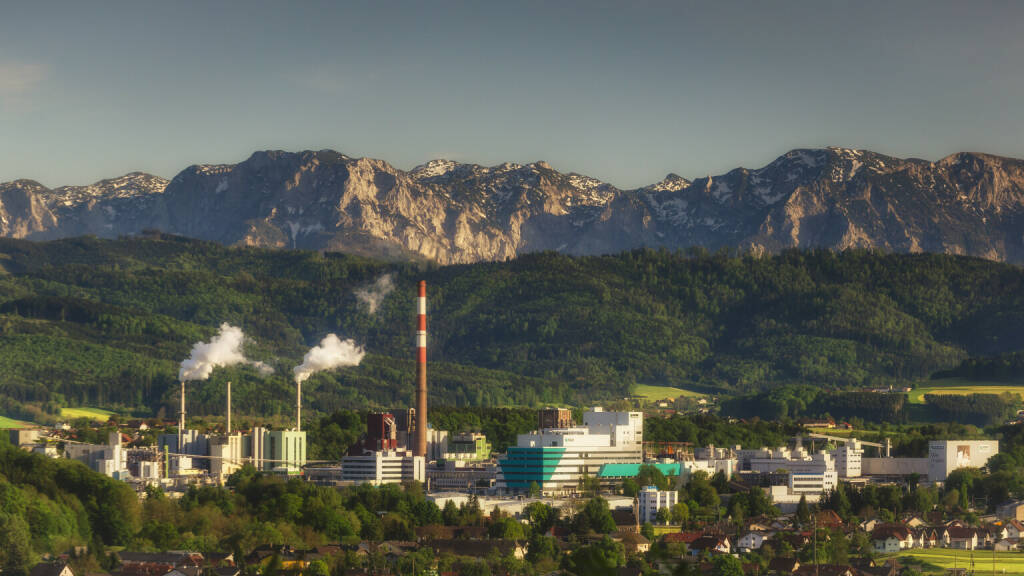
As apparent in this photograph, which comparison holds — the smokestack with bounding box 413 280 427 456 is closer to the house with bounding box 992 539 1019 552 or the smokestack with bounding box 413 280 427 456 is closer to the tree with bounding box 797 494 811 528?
the tree with bounding box 797 494 811 528

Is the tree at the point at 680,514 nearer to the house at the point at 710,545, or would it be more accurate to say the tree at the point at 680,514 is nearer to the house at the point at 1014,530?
the house at the point at 710,545

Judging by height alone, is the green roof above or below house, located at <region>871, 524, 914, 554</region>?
above

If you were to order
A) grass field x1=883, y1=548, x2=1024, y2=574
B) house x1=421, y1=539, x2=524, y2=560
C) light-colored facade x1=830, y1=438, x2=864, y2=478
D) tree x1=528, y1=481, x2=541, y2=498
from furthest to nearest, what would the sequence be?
light-colored facade x1=830, y1=438, x2=864, y2=478 → tree x1=528, y1=481, x2=541, y2=498 → house x1=421, y1=539, x2=524, y2=560 → grass field x1=883, y1=548, x2=1024, y2=574

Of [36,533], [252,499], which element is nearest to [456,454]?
[252,499]

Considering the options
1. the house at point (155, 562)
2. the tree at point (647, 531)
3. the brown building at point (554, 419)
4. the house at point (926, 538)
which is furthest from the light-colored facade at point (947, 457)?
the house at point (155, 562)

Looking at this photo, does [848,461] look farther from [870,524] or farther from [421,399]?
[870,524]

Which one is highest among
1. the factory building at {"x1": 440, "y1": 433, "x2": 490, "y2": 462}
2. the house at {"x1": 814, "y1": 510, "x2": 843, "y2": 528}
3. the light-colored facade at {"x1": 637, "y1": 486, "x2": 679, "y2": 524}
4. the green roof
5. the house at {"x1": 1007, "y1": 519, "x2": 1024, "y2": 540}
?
the factory building at {"x1": 440, "y1": 433, "x2": 490, "y2": 462}

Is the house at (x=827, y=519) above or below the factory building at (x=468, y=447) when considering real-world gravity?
below

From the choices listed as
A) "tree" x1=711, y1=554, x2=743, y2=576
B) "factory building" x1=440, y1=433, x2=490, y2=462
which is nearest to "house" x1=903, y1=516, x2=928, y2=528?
"tree" x1=711, y1=554, x2=743, y2=576
